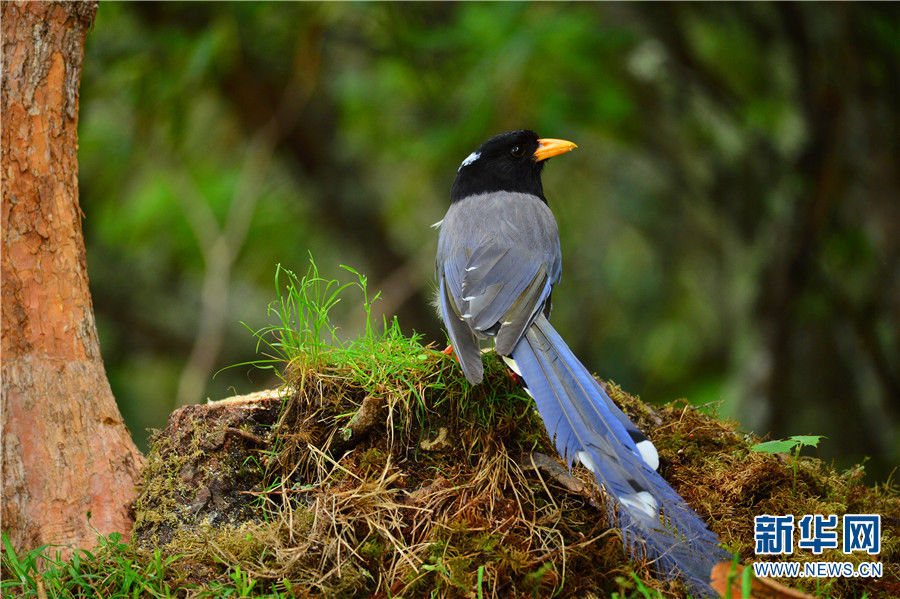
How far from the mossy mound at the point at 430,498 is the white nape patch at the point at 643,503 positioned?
212 mm

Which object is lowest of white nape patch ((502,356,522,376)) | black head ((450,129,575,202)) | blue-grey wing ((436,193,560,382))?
white nape patch ((502,356,522,376))

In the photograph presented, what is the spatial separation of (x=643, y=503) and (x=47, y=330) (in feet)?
7.86

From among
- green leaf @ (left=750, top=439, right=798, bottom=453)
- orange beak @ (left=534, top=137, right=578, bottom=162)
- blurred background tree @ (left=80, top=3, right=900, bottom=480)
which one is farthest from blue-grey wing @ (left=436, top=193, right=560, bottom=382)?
blurred background tree @ (left=80, top=3, right=900, bottom=480)

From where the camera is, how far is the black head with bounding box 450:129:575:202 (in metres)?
4.46

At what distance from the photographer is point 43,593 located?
2744 mm

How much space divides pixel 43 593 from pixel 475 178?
286cm

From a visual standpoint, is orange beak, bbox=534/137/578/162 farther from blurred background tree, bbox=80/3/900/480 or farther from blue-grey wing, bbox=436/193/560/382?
blurred background tree, bbox=80/3/900/480

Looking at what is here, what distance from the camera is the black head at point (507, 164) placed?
14.6ft

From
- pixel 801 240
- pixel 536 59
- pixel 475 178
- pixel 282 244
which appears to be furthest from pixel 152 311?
pixel 801 240

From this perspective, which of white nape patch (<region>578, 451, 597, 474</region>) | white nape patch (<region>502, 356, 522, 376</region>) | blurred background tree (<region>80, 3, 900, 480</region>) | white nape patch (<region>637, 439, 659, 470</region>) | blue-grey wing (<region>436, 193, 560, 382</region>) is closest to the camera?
white nape patch (<region>578, 451, 597, 474</region>)

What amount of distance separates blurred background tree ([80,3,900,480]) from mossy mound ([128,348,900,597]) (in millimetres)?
2972

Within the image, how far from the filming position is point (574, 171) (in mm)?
10156

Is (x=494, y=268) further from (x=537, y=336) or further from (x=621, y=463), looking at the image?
(x=621, y=463)

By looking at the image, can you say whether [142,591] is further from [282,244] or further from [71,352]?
[282,244]
